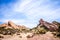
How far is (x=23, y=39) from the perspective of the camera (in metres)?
22.7

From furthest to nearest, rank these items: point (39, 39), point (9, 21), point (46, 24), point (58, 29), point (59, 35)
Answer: point (9, 21), point (46, 24), point (58, 29), point (59, 35), point (39, 39)

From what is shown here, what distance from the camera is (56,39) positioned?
2219cm

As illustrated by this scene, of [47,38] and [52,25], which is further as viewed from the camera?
[52,25]

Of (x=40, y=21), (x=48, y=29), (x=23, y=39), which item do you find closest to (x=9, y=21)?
(x=40, y=21)

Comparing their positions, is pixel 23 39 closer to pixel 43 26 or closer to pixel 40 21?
pixel 43 26

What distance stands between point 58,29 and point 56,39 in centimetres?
651

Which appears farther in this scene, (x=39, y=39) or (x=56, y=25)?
(x=56, y=25)

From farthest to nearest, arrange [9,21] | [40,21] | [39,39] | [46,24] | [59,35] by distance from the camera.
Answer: [9,21], [40,21], [46,24], [59,35], [39,39]

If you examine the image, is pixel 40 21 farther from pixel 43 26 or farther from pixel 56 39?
pixel 56 39

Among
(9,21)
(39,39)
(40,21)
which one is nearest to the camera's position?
(39,39)

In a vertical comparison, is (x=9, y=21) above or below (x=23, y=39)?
above

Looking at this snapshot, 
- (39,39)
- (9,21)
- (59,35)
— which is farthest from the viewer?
(9,21)

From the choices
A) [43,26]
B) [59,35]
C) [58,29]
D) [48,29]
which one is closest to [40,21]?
[43,26]

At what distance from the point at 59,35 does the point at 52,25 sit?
554cm
